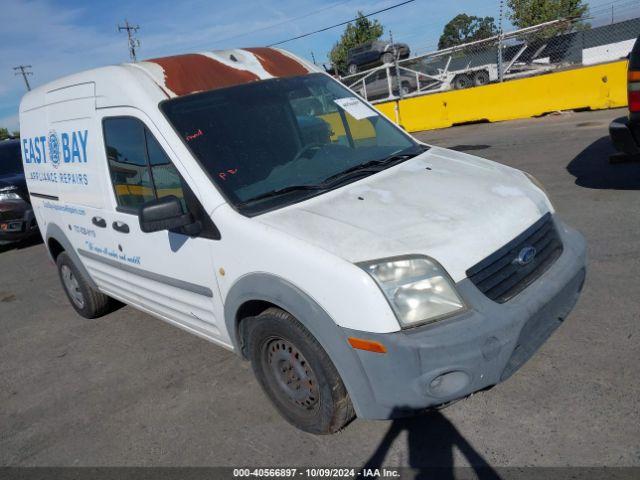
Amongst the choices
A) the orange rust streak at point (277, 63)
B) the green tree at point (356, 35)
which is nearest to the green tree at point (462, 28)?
the green tree at point (356, 35)

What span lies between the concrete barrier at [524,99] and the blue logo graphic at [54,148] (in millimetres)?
8172

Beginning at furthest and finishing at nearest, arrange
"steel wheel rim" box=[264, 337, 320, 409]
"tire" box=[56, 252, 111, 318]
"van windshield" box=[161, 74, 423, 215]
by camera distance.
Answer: "tire" box=[56, 252, 111, 318] < "van windshield" box=[161, 74, 423, 215] < "steel wheel rim" box=[264, 337, 320, 409]

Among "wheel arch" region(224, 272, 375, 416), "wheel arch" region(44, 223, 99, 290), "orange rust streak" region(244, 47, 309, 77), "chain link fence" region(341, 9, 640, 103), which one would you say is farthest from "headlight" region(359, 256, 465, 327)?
"chain link fence" region(341, 9, 640, 103)

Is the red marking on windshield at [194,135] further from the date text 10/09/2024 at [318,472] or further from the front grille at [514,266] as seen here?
the date text 10/09/2024 at [318,472]

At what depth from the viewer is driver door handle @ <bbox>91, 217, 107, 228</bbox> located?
3.77 metres

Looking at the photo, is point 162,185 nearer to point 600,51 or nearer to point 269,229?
point 269,229

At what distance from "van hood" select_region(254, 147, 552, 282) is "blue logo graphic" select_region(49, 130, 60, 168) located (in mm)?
2530

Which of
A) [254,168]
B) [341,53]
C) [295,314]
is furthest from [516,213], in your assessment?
[341,53]

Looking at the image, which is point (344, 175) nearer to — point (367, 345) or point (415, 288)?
point (415, 288)

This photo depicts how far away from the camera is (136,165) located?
338 cm

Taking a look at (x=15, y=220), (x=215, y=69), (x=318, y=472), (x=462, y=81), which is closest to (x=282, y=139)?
(x=215, y=69)

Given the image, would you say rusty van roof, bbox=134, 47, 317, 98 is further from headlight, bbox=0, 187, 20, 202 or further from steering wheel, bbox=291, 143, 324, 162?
headlight, bbox=0, 187, 20, 202

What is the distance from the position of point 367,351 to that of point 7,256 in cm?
857

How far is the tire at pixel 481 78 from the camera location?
19.0 meters
